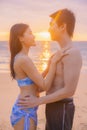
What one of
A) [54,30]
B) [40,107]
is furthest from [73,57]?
[40,107]

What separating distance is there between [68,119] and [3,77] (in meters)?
13.2

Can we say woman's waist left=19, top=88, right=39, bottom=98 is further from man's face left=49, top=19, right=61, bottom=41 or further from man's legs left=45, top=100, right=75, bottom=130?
man's face left=49, top=19, right=61, bottom=41

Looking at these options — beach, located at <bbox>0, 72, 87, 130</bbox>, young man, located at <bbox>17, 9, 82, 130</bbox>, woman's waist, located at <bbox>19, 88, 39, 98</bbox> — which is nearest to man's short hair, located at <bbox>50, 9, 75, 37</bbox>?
young man, located at <bbox>17, 9, 82, 130</bbox>

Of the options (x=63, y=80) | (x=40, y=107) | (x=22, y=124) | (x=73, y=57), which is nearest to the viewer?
(x=73, y=57)

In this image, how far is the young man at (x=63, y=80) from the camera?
3357 mm

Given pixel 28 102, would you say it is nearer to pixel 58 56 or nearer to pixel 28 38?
pixel 58 56

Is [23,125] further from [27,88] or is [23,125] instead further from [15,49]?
[15,49]

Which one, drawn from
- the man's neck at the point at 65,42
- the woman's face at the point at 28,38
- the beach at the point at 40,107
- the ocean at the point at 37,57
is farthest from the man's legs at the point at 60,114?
the beach at the point at 40,107

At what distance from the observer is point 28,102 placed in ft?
11.5

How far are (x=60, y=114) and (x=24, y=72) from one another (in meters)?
0.59

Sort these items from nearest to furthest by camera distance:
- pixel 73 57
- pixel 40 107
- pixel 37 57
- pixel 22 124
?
pixel 73 57
pixel 22 124
pixel 40 107
pixel 37 57

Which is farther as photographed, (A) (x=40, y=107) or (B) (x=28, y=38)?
(A) (x=40, y=107)

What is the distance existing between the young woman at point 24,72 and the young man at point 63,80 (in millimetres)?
126

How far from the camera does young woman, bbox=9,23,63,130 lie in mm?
3541
